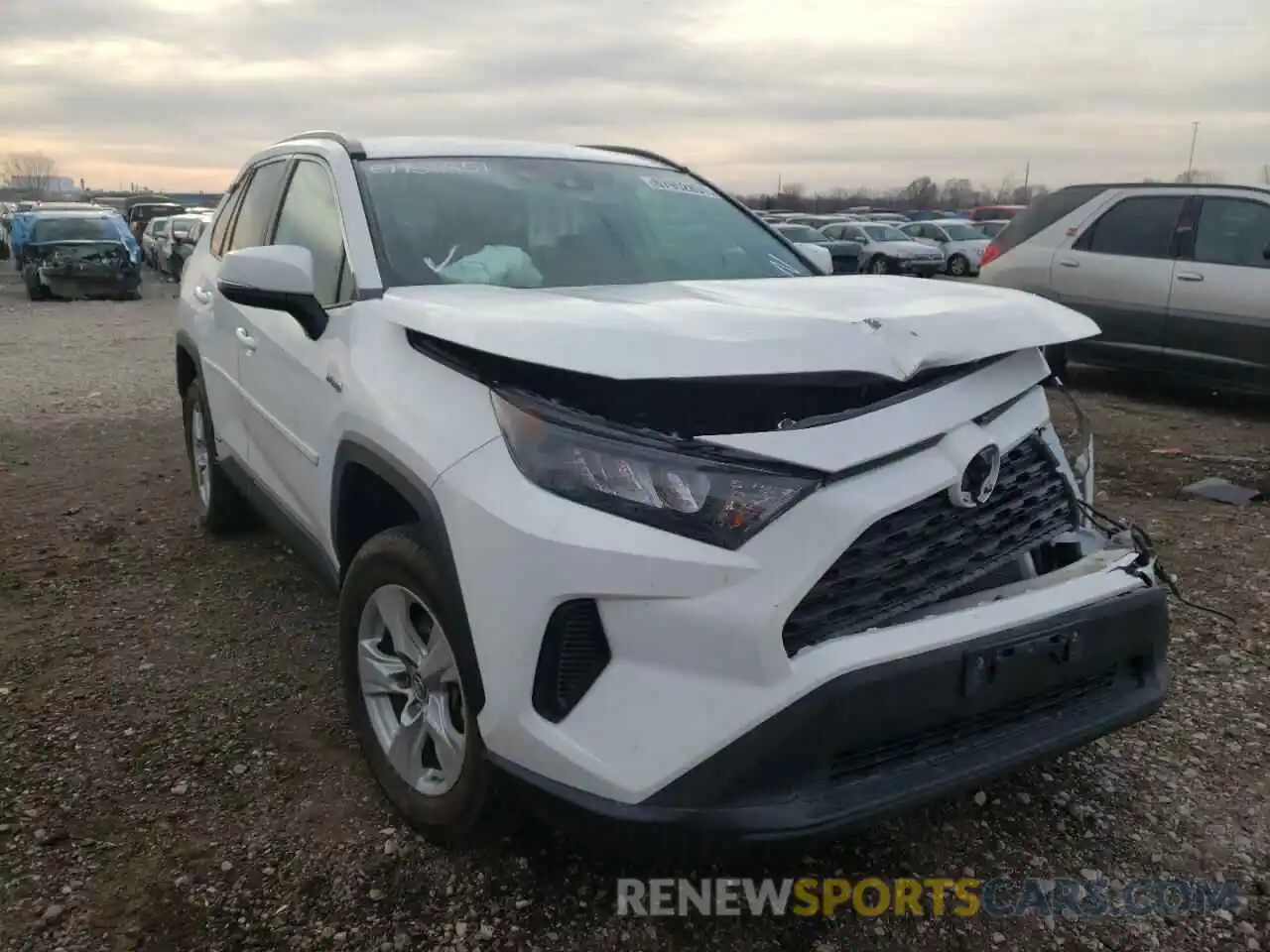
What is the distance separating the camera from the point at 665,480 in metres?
1.95

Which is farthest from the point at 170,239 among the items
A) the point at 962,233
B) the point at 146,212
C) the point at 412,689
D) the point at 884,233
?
the point at 412,689

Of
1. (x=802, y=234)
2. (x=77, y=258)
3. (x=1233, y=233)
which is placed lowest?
(x=77, y=258)

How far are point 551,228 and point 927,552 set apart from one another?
1.78 metres

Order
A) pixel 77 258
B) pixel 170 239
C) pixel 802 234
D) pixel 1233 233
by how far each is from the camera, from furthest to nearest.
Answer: pixel 802 234, pixel 170 239, pixel 77 258, pixel 1233 233

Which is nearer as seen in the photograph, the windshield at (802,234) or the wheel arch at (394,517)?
the wheel arch at (394,517)

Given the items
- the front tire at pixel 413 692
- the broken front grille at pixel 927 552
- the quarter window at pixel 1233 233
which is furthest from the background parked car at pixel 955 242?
the front tire at pixel 413 692

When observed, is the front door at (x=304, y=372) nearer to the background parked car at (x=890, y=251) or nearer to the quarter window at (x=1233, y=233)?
the quarter window at (x=1233, y=233)

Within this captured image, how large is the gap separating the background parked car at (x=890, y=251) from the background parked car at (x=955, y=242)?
683mm

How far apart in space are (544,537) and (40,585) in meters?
3.36

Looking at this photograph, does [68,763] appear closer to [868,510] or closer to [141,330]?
[868,510]

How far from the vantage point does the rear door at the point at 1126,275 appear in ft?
26.1

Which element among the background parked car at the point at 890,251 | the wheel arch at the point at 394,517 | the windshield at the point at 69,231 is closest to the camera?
the wheel arch at the point at 394,517

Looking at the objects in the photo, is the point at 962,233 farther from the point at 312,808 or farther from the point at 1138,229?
the point at 312,808

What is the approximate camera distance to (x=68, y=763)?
9.81ft
